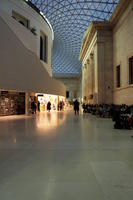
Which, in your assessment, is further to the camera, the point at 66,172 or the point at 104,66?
the point at 104,66

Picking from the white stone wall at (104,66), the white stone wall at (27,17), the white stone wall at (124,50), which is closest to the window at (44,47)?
the white stone wall at (27,17)

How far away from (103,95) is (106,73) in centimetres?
318

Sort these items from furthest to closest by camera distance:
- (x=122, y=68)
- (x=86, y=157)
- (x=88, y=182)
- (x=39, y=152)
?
(x=122, y=68)
(x=39, y=152)
(x=86, y=157)
(x=88, y=182)

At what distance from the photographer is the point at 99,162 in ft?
18.1

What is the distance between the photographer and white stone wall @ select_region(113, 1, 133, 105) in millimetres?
22172

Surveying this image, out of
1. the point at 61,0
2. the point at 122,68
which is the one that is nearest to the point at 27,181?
the point at 122,68

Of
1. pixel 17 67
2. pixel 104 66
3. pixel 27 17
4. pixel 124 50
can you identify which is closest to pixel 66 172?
pixel 17 67

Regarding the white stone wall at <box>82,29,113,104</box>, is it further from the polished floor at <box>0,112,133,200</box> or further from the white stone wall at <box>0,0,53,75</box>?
the polished floor at <box>0,112,133,200</box>

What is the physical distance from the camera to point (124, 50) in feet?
79.7

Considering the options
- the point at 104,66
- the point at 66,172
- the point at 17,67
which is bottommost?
the point at 66,172

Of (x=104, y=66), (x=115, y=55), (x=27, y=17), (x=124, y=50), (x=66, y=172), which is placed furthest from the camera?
(x=27, y=17)

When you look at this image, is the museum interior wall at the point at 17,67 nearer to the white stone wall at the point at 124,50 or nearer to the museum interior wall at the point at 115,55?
the museum interior wall at the point at 115,55

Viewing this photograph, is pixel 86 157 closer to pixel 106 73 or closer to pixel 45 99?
pixel 106 73

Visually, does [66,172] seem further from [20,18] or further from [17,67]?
[20,18]
